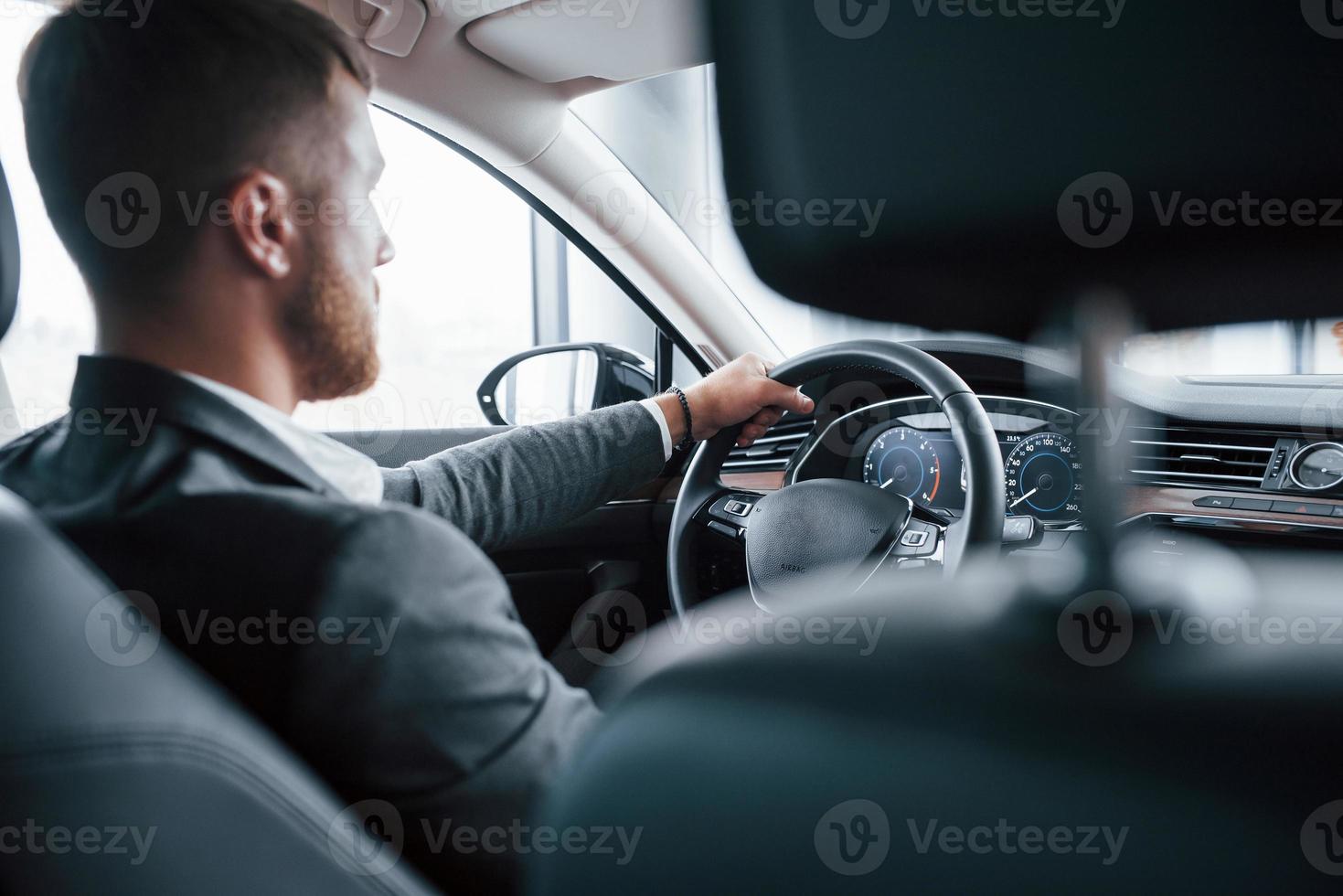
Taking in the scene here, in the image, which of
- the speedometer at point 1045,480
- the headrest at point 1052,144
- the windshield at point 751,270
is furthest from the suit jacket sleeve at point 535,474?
the headrest at point 1052,144

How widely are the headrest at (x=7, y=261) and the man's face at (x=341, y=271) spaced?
228 mm

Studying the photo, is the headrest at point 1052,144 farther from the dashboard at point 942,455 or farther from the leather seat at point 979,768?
the dashboard at point 942,455

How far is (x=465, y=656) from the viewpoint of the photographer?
0.66 m

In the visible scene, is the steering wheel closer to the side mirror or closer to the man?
the man

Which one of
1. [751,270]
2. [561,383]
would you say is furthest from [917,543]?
[561,383]

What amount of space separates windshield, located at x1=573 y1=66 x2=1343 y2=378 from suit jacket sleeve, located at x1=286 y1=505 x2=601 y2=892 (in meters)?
0.28

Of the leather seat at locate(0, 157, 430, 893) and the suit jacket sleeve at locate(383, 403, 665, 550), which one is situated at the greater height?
the suit jacket sleeve at locate(383, 403, 665, 550)

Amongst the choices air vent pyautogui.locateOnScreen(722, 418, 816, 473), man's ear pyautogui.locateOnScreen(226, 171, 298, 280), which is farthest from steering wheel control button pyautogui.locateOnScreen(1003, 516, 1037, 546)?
man's ear pyautogui.locateOnScreen(226, 171, 298, 280)

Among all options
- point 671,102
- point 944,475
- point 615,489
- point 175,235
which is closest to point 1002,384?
point 944,475

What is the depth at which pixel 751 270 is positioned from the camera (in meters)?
0.63

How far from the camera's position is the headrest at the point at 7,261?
2.67ft

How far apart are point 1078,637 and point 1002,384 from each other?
0.92 meters

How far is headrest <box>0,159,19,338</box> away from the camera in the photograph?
814 mm

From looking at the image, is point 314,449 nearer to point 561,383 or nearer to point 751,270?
point 751,270
